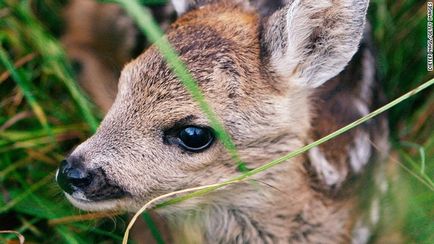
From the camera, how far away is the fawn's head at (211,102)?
98.3 inches

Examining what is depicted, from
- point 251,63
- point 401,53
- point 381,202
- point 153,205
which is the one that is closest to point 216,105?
point 251,63

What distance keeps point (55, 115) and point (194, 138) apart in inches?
49.7

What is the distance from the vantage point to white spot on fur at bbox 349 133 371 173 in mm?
3288

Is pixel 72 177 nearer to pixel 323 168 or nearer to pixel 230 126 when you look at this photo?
pixel 230 126

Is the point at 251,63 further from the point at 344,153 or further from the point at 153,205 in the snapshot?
the point at 344,153

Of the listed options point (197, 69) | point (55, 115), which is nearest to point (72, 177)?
point (197, 69)

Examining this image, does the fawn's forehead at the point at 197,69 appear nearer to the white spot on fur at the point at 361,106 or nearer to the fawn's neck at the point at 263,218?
the fawn's neck at the point at 263,218

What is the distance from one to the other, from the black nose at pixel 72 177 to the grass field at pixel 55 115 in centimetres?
43

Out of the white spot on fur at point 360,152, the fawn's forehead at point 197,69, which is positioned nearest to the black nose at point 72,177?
the fawn's forehead at point 197,69

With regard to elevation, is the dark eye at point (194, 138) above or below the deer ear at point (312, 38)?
below

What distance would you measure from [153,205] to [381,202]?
92 centimetres

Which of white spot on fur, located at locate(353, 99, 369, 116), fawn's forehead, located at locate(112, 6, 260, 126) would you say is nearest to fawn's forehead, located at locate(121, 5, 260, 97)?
fawn's forehead, located at locate(112, 6, 260, 126)

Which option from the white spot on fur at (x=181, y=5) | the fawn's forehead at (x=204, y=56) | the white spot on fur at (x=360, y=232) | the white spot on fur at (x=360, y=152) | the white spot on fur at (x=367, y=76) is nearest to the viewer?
the fawn's forehead at (x=204, y=56)

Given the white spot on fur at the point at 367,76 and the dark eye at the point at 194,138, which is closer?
the dark eye at the point at 194,138
